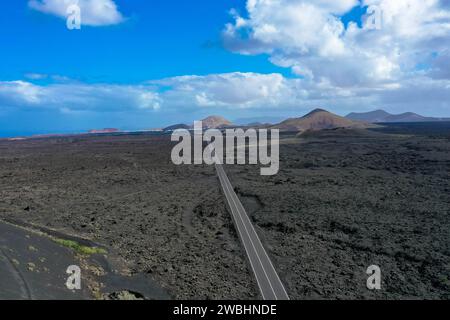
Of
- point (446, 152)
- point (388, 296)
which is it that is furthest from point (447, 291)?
point (446, 152)

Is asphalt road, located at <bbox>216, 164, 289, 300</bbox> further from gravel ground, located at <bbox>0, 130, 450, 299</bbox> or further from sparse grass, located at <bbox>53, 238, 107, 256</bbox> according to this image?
sparse grass, located at <bbox>53, 238, 107, 256</bbox>

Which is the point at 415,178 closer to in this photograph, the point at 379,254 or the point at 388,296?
the point at 379,254

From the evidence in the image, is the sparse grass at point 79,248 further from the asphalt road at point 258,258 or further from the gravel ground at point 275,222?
the asphalt road at point 258,258

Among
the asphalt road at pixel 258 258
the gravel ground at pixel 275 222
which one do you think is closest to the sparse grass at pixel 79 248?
the gravel ground at pixel 275 222

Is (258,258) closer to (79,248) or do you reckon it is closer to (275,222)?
(275,222)

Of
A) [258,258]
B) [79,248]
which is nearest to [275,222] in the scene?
[258,258]
